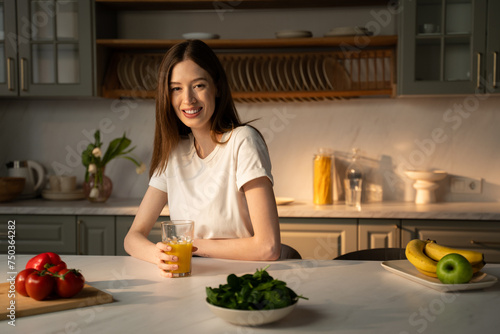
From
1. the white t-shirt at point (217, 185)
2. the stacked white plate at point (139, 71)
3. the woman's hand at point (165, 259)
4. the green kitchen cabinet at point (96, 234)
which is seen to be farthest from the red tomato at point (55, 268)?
the stacked white plate at point (139, 71)

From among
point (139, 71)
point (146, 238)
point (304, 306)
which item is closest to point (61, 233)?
point (139, 71)

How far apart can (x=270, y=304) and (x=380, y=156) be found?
237cm

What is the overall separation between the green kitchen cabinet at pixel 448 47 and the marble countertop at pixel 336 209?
63cm

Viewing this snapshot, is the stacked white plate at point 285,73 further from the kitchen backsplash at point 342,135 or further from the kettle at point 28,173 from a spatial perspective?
the kettle at point 28,173

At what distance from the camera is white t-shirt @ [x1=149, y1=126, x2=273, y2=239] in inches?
Answer: 66.1

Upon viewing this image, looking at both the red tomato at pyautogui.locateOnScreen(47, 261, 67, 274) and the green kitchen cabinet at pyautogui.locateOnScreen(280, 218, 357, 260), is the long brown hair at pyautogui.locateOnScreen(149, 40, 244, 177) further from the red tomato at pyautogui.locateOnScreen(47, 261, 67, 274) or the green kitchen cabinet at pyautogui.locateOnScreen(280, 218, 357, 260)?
the green kitchen cabinet at pyautogui.locateOnScreen(280, 218, 357, 260)

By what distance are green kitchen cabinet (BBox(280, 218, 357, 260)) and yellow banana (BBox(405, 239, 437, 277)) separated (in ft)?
4.27

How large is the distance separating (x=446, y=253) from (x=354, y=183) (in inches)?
64.2

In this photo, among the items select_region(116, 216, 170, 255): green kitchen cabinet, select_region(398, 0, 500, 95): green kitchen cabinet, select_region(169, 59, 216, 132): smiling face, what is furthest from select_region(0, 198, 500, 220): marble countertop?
select_region(169, 59, 216, 132): smiling face

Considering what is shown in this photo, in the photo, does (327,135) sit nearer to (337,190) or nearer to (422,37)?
(337,190)

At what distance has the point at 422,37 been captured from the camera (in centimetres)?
285

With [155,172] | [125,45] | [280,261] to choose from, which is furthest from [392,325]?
[125,45]

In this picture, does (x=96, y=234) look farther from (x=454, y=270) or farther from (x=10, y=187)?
(x=454, y=270)

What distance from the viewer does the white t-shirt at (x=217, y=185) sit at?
1.68 meters
